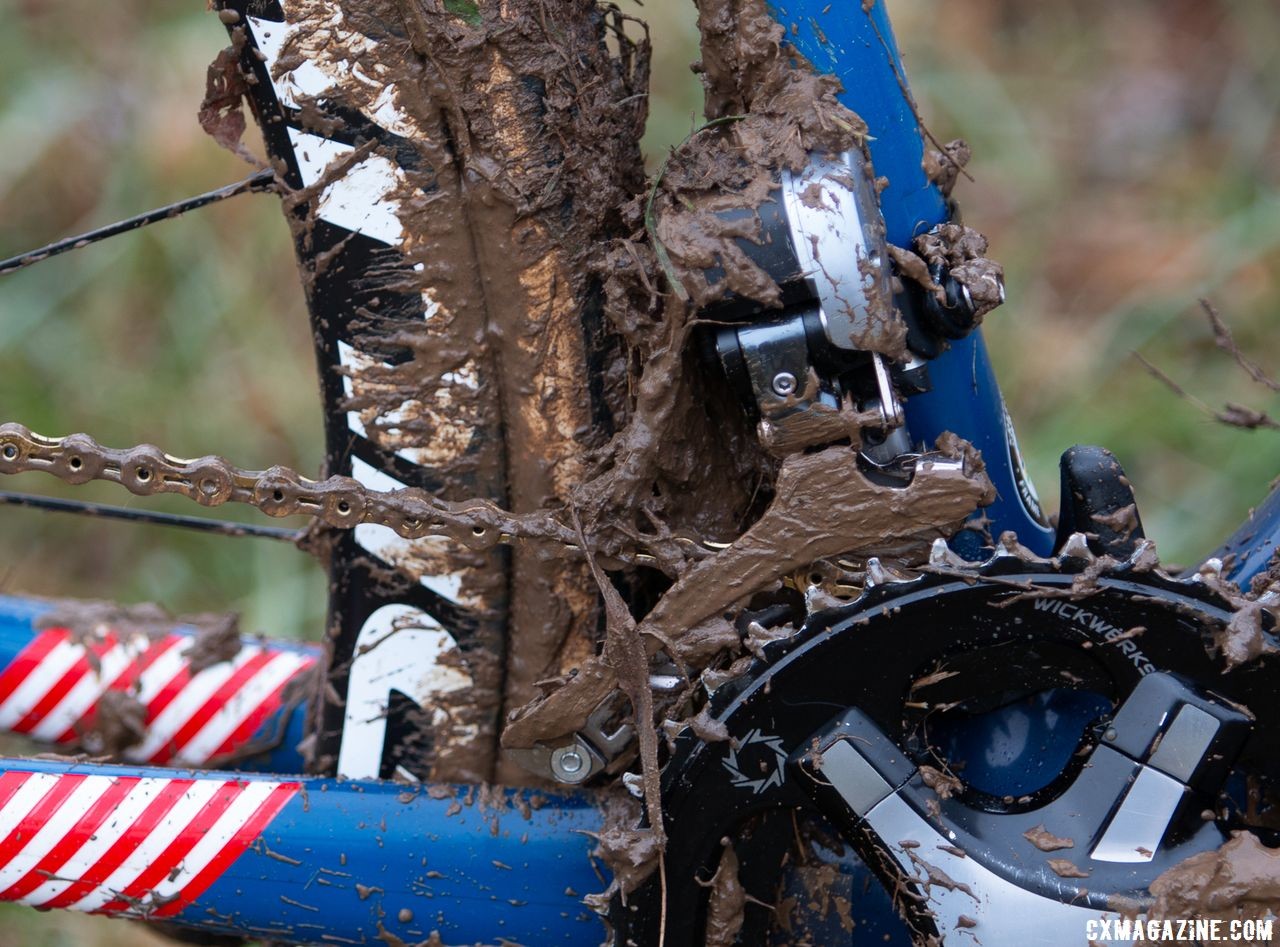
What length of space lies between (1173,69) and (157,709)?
3.42m

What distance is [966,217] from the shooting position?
3.30 meters

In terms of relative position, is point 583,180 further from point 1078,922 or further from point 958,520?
point 1078,922

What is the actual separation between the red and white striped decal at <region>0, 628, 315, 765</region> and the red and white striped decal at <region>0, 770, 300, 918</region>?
0.31 m

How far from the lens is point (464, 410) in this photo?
101 centimetres

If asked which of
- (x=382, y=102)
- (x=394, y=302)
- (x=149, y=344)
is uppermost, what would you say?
(x=149, y=344)

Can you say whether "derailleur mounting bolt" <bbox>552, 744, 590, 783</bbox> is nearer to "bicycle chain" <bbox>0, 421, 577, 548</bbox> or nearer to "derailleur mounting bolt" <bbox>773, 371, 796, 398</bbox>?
"bicycle chain" <bbox>0, 421, 577, 548</bbox>

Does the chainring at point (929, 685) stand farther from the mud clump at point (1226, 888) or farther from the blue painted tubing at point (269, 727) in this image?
the blue painted tubing at point (269, 727)

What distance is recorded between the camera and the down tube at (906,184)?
0.91 metres

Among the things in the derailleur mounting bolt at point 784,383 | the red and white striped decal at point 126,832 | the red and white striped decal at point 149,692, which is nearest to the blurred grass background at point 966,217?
the red and white striped decal at point 149,692

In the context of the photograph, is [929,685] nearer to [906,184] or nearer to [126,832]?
[906,184]

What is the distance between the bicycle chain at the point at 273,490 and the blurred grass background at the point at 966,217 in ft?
5.38

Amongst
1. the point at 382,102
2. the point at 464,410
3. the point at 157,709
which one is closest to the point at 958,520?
the point at 464,410

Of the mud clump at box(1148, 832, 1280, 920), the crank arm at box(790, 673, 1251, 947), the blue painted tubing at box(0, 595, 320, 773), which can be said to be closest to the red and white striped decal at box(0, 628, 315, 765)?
the blue painted tubing at box(0, 595, 320, 773)

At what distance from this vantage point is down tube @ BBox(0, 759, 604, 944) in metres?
1.01
